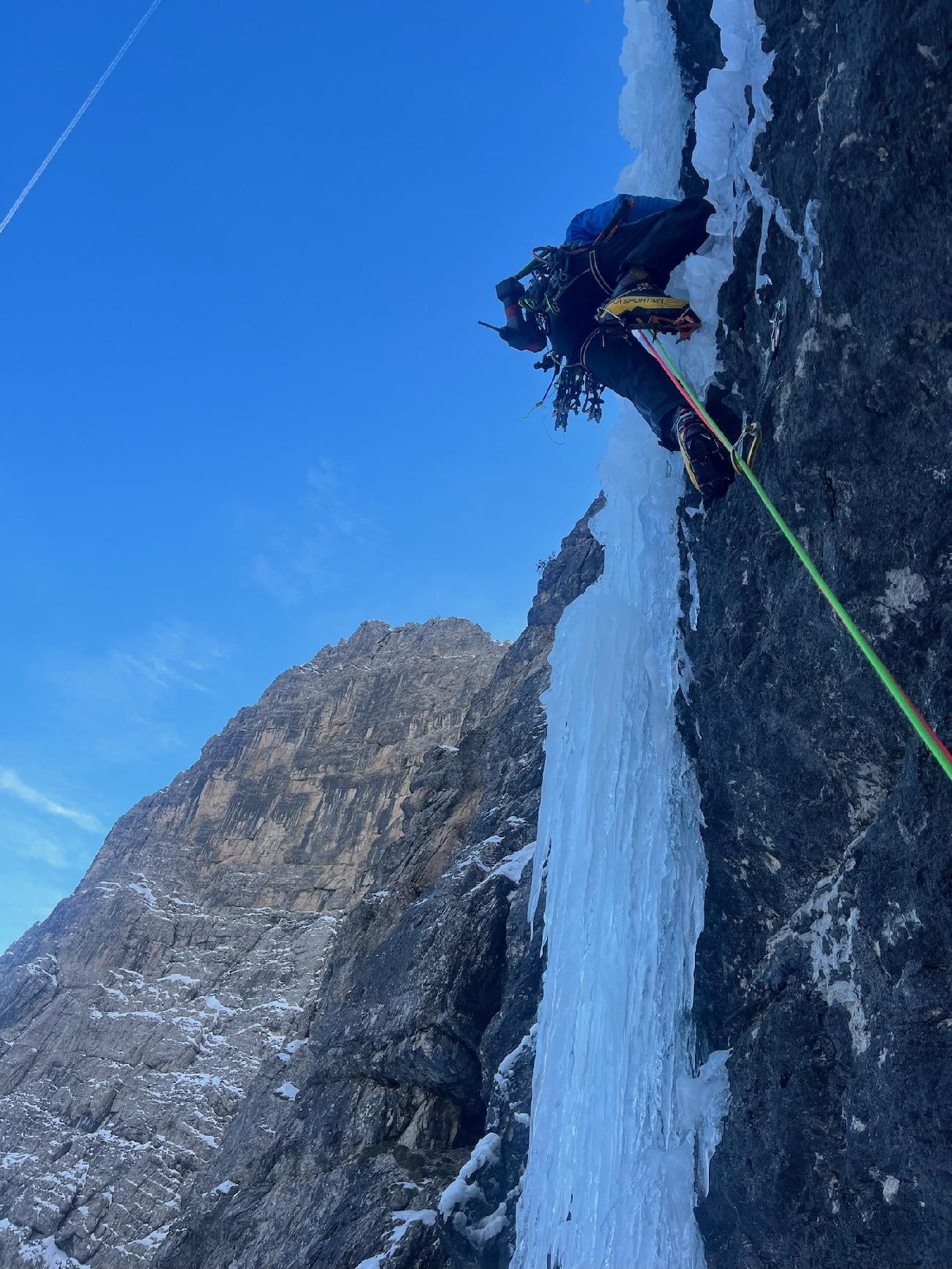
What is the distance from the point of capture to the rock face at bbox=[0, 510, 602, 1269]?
908 centimetres

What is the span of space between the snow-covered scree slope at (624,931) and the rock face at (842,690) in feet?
0.92

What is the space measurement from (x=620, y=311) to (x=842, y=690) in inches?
86.3

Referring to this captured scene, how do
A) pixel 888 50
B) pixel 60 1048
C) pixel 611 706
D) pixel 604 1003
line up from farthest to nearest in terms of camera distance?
pixel 60 1048 → pixel 611 706 → pixel 604 1003 → pixel 888 50

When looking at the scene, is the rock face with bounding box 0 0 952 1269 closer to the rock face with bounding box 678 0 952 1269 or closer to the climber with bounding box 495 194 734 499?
the rock face with bounding box 678 0 952 1269

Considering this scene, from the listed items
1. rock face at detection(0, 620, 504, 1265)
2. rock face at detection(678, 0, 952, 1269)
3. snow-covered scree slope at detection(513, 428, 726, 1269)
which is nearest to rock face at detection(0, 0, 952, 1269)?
rock face at detection(678, 0, 952, 1269)

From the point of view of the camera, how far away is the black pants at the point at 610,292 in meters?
4.57

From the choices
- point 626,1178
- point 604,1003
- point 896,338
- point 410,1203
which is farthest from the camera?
point 410,1203

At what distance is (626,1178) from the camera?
177 inches

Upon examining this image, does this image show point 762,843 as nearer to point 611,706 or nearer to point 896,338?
point 611,706

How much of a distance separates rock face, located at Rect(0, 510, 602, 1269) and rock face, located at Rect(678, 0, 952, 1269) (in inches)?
166

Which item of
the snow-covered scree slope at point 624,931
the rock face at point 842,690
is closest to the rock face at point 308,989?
the snow-covered scree slope at point 624,931

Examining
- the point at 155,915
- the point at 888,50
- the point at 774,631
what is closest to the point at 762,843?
the point at 774,631

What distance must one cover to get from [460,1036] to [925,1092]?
7190 millimetres

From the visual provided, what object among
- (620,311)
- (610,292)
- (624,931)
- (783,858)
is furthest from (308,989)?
(620,311)
